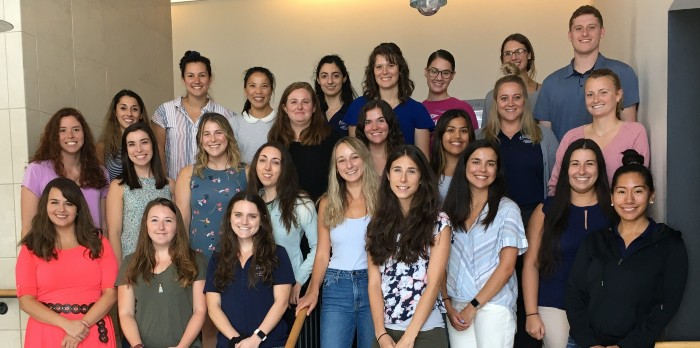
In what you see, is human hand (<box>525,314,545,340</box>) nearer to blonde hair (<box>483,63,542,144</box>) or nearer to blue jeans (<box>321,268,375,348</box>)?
blue jeans (<box>321,268,375,348</box>)

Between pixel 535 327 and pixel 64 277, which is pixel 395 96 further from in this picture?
pixel 64 277

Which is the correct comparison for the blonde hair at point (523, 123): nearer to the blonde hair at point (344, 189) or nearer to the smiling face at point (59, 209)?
the blonde hair at point (344, 189)

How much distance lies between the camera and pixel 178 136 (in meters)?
4.71

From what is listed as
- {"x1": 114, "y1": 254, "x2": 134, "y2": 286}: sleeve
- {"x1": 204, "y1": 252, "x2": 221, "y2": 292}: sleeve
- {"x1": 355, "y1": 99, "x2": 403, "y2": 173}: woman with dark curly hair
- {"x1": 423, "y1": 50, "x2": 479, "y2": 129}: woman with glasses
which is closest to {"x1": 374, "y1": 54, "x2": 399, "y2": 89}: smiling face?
{"x1": 355, "y1": 99, "x2": 403, "y2": 173}: woman with dark curly hair

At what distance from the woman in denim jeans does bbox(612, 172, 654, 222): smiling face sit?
1.15 m

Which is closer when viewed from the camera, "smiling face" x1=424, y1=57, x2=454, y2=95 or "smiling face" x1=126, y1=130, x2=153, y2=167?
"smiling face" x1=126, y1=130, x2=153, y2=167

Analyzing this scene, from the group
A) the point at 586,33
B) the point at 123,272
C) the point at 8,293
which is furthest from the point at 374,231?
the point at 8,293

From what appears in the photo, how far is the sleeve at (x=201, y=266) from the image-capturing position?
3654 millimetres

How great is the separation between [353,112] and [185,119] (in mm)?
1096

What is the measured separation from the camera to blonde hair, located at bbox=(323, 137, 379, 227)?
3691 millimetres

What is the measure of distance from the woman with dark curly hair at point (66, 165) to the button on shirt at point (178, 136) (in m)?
0.48

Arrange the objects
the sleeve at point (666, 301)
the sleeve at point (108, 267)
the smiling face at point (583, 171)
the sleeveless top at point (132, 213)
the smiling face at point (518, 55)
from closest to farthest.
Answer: the sleeve at point (666, 301) < the smiling face at point (583, 171) < the sleeve at point (108, 267) < the sleeveless top at point (132, 213) < the smiling face at point (518, 55)

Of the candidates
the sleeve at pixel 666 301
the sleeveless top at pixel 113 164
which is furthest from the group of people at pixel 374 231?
the sleeveless top at pixel 113 164

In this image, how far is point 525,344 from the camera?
143 inches
